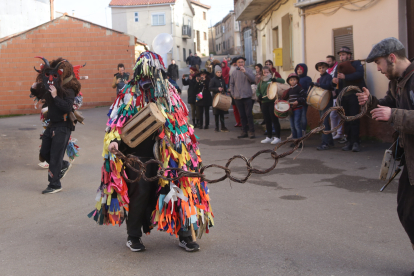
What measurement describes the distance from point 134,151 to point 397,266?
99.8 inches

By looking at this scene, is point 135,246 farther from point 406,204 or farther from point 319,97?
point 319,97

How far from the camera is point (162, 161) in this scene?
4.18m

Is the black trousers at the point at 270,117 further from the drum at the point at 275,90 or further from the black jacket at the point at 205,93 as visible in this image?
the black jacket at the point at 205,93

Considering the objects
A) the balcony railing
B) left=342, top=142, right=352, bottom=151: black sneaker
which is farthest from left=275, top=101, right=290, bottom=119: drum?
the balcony railing

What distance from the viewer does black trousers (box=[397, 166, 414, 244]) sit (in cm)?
341

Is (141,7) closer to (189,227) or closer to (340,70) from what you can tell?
(340,70)

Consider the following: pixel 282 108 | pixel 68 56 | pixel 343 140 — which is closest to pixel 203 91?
pixel 282 108

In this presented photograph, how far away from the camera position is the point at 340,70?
29.6 ft

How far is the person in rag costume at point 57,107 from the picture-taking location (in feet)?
20.6

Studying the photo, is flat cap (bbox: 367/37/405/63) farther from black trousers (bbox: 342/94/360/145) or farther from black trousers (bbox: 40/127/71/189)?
black trousers (bbox: 342/94/360/145)

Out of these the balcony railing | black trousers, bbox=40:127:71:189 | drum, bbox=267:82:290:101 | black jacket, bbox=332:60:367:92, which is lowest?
black trousers, bbox=40:127:71:189

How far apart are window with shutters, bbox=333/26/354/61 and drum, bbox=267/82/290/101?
2.03m

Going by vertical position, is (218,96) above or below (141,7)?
below

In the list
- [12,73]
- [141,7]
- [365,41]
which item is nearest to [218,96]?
[365,41]
